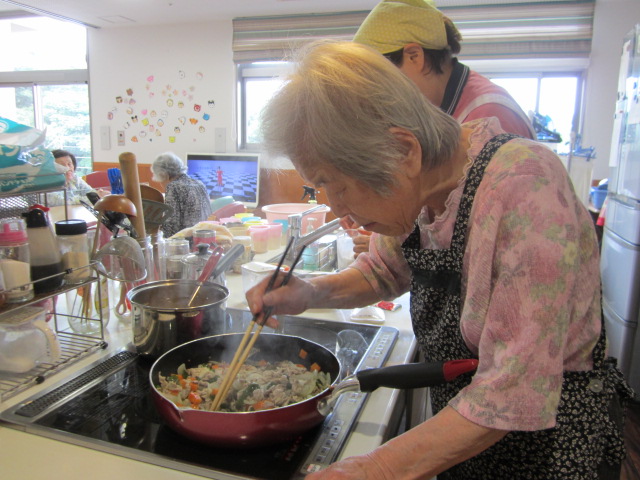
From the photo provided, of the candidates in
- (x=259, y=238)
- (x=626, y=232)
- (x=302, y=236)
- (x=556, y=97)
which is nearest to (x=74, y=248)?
(x=302, y=236)

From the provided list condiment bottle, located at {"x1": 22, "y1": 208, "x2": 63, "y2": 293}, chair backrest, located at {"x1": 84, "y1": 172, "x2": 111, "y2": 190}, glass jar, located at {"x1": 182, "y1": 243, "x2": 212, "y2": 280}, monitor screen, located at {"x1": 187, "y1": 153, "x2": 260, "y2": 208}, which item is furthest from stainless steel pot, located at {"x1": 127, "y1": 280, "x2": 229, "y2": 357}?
chair backrest, located at {"x1": 84, "y1": 172, "x2": 111, "y2": 190}

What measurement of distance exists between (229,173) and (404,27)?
365 centimetres

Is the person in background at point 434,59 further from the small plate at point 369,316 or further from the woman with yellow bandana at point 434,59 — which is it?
the small plate at point 369,316

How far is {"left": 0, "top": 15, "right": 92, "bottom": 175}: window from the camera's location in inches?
221

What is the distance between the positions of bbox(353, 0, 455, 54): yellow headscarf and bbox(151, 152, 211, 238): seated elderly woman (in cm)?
242

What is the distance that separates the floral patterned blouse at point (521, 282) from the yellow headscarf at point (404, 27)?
32.2 inches

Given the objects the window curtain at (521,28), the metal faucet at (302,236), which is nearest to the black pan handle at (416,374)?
the metal faucet at (302,236)

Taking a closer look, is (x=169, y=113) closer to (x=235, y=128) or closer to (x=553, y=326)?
(x=235, y=128)

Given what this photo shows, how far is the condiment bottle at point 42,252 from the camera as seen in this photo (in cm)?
107

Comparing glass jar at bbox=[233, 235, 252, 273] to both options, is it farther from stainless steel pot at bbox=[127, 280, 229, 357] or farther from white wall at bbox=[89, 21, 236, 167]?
white wall at bbox=[89, 21, 236, 167]

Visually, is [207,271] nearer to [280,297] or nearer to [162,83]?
[280,297]

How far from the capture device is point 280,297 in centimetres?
106

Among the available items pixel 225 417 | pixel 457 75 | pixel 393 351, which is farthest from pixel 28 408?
pixel 457 75

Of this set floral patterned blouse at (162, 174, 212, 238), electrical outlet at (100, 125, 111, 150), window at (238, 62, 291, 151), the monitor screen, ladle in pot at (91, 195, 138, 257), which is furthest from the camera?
electrical outlet at (100, 125, 111, 150)
